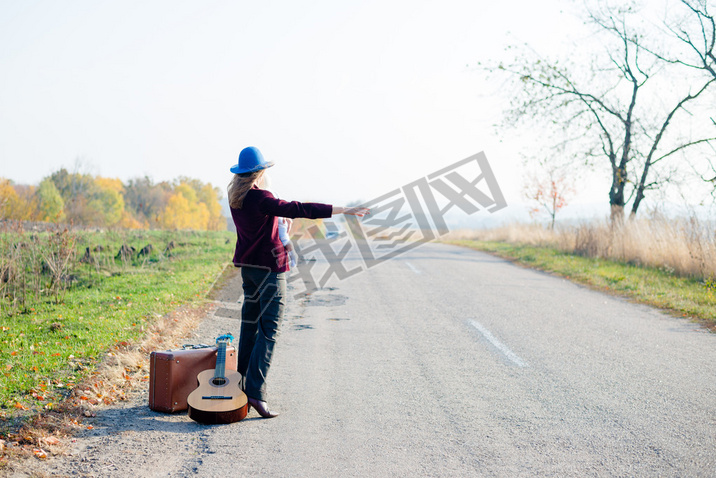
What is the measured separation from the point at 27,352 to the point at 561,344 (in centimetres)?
630

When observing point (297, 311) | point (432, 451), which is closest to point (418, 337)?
point (297, 311)

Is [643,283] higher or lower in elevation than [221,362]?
higher

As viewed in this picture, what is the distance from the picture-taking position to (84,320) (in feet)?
24.0

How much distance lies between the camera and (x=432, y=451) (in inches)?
139

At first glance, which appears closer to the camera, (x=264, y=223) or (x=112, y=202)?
(x=264, y=223)

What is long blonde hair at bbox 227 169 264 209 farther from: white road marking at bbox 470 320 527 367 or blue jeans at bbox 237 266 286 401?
white road marking at bbox 470 320 527 367

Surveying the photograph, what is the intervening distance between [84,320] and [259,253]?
4.40 m

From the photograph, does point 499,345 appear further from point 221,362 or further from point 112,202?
point 112,202

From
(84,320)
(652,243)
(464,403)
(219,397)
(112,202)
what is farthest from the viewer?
(112,202)

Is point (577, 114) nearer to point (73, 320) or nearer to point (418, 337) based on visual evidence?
point (418, 337)

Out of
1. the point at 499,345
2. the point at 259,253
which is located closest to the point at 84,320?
the point at 259,253

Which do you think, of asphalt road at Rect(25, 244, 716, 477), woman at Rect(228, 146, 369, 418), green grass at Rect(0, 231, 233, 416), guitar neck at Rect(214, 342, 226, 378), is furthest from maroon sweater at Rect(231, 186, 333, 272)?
green grass at Rect(0, 231, 233, 416)

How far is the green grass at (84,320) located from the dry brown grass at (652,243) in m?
10.9

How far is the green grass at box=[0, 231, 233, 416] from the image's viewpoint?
15.4ft
